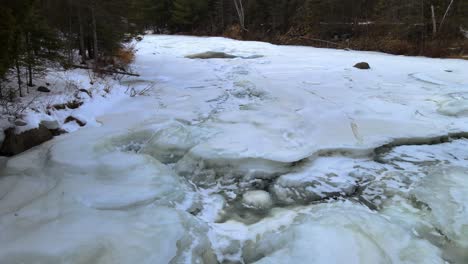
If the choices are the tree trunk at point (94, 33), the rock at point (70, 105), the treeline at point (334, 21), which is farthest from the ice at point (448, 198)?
the treeline at point (334, 21)

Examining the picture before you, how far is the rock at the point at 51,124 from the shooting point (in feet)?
21.1

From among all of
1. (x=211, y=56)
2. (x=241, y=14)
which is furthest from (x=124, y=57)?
(x=241, y=14)

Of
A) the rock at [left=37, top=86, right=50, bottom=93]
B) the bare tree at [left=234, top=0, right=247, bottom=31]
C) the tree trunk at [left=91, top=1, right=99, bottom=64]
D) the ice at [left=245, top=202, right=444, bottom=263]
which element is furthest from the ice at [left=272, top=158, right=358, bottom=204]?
the bare tree at [left=234, top=0, right=247, bottom=31]

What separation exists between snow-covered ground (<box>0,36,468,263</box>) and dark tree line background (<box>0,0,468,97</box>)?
163cm

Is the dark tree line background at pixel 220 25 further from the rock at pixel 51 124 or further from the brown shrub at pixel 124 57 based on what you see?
the rock at pixel 51 124

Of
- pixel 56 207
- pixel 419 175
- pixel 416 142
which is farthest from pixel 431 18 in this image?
pixel 56 207

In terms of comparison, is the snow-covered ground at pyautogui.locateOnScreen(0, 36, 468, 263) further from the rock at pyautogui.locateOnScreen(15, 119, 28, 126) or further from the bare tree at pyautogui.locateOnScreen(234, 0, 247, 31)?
the bare tree at pyautogui.locateOnScreen(234, 0, 247, 31)

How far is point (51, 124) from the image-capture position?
21.4ft

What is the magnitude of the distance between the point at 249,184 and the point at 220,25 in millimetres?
28993

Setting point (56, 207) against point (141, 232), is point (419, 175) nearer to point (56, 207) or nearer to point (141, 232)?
point (141, 232)

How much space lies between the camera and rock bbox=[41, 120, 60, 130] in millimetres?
6430

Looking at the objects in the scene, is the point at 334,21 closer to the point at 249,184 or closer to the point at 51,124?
the point at 51,124

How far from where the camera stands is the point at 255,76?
11.5 meters

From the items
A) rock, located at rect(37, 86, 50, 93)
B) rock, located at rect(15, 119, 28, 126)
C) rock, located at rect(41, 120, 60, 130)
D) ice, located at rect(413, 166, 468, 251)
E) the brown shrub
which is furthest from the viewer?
the brown shrub
